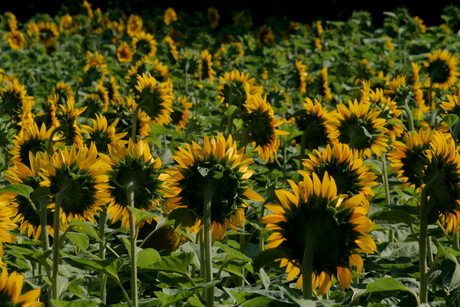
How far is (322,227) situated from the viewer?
5.02 ft

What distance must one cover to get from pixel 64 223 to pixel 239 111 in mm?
1061

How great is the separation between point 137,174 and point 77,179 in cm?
18

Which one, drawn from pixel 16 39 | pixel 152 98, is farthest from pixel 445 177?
pixel 16 39

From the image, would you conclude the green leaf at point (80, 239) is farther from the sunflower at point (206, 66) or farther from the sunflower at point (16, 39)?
the sunflower at point (16, 39)

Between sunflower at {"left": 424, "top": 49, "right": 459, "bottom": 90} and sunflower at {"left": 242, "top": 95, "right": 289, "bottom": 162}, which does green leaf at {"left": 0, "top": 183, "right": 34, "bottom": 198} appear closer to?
sunflower at {"left": 242, "top": 95, "right": 289, "bottom": 162}

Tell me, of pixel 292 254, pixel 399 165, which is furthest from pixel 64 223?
pixel 399 165

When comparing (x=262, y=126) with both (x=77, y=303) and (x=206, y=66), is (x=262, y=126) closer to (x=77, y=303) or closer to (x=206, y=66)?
(x=77, y=303)

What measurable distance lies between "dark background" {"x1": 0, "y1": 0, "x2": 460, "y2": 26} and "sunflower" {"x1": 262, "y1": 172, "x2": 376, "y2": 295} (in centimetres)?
1073

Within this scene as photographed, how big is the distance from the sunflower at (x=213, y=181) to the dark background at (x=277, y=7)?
34.2ft

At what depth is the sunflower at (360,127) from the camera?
8.61ft

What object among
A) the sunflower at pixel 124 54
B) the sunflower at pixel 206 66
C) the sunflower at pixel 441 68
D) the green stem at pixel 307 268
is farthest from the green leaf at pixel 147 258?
the sunflower at pixel 124 54

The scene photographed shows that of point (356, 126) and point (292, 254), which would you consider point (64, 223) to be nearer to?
point (292, 254)

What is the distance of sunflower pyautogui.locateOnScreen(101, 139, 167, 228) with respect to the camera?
6.48 feet

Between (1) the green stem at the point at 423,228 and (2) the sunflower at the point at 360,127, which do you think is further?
(2) the sunflower at the point at 360,127
